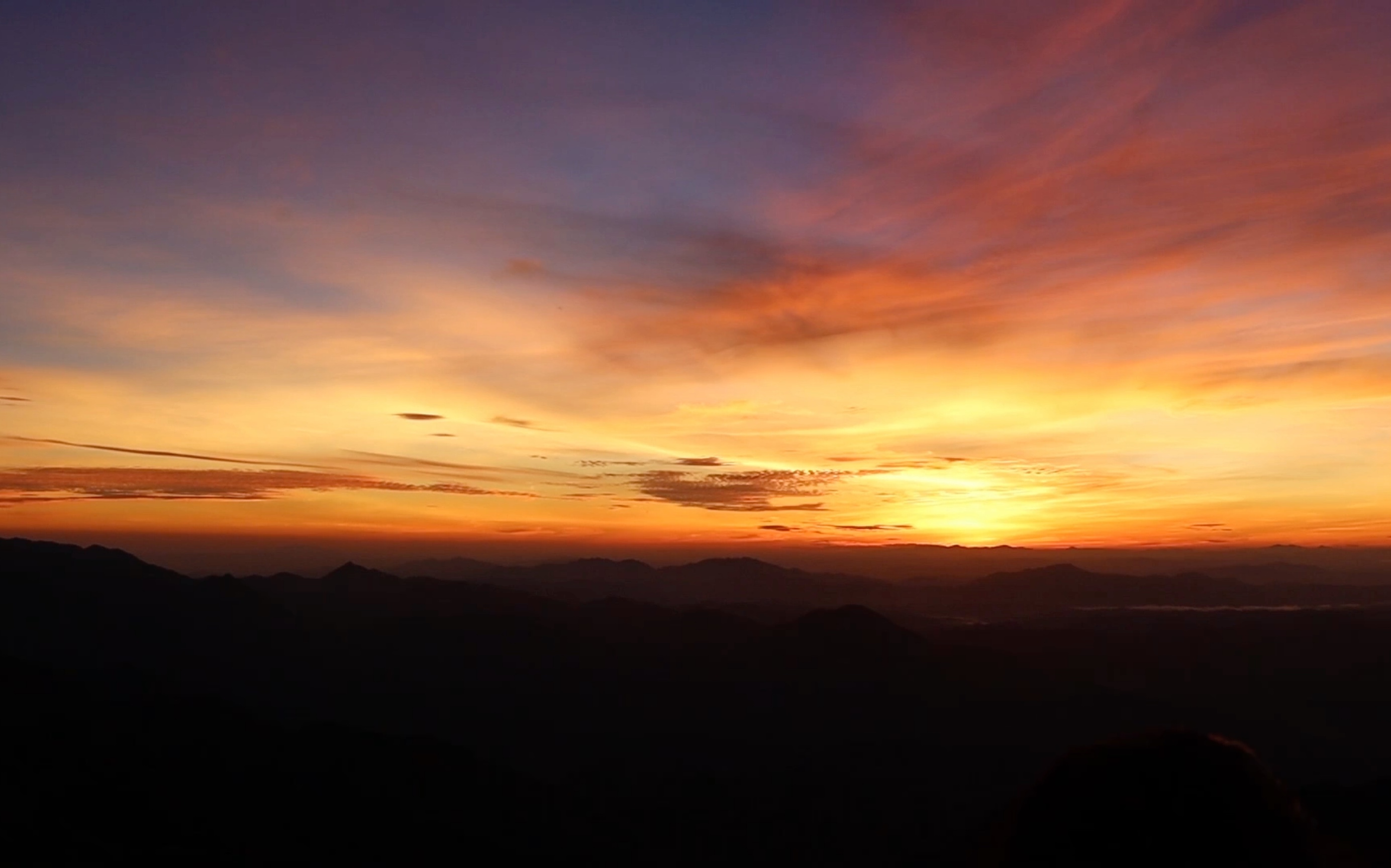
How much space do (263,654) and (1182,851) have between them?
196 meters

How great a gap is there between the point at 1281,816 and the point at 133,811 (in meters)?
98.5

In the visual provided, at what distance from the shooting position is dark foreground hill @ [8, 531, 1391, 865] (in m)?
86.2

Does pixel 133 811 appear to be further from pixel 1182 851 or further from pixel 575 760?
pixel 1182 851

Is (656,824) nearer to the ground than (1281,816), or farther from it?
nearer to the ground

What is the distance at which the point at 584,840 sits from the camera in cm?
9300

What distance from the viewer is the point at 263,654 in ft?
632

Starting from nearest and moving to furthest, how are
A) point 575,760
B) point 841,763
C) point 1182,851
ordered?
point 1182,851 → point 841,763 → point 575,760

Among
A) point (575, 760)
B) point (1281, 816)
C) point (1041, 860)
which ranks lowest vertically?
point (575, 760)

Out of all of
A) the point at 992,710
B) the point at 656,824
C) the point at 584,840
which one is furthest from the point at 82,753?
the point at 992,710

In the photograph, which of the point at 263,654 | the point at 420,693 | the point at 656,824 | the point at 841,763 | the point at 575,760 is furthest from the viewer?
the point at 263,654

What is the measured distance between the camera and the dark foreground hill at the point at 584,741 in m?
86.2

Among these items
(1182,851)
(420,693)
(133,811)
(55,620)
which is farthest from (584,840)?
(55,620)

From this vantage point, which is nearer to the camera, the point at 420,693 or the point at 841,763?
the point at 841,763

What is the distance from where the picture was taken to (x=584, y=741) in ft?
506
